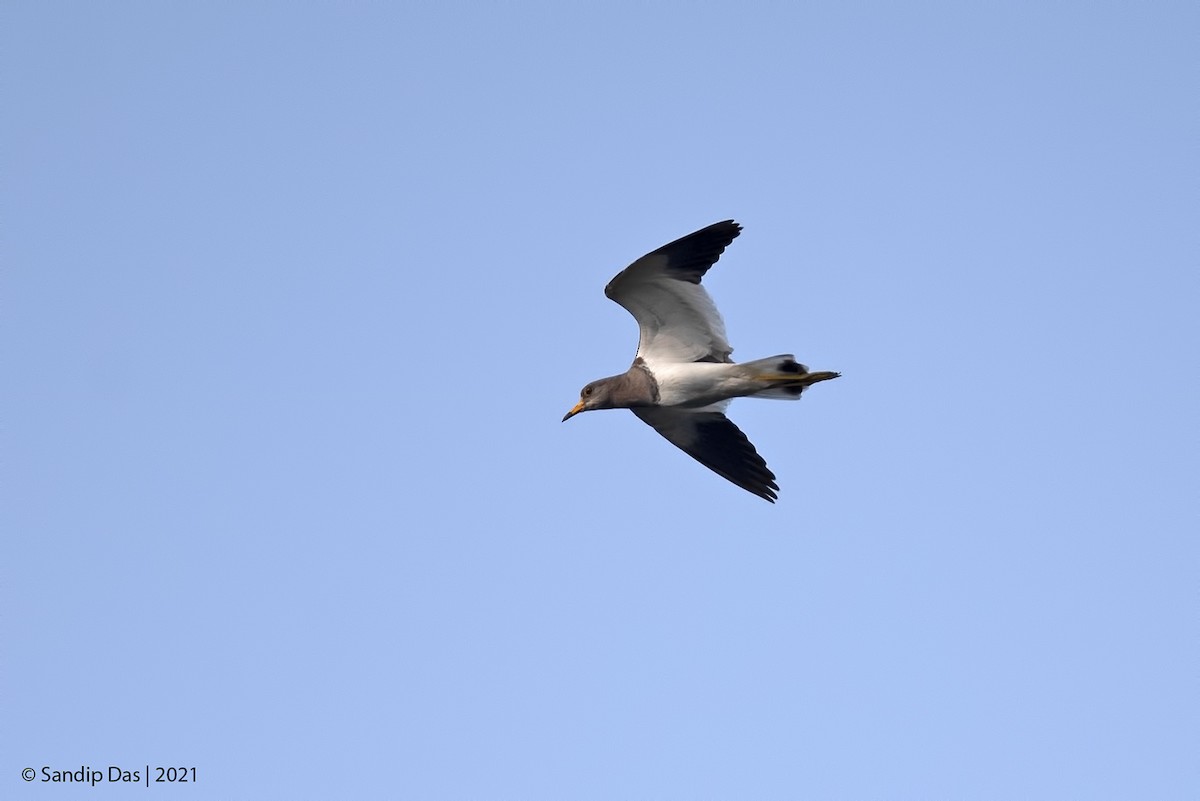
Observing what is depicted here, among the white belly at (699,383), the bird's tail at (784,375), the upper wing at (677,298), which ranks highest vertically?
the upper wing at (677,298)

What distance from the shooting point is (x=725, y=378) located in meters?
15.3

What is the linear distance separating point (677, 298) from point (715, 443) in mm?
2138

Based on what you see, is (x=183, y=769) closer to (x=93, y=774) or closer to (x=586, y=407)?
(x=93, y=774)

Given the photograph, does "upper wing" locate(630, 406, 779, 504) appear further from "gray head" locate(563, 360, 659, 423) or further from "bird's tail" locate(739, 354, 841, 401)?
"bird's tail" locate(739, 354, 841, 401)

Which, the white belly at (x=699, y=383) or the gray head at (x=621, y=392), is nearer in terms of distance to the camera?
the white belly at (x=699, y=383)

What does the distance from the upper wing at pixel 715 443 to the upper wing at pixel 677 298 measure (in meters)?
0.84

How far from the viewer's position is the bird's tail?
14961 millimetres

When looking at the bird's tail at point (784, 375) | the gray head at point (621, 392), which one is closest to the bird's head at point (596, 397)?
the gray head at point (621, 392)

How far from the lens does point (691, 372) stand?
15.4m

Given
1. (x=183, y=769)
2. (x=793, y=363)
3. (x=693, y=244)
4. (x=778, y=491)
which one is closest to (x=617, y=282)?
(x=693, y=244)

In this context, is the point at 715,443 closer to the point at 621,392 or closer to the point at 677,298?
the point at 621,392

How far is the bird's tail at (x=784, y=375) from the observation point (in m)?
15.0

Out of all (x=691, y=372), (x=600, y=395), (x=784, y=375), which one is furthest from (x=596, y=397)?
(x=784, y=375)

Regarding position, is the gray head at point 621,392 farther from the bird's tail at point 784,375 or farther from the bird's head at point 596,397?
the bird's tail at point 784,375
